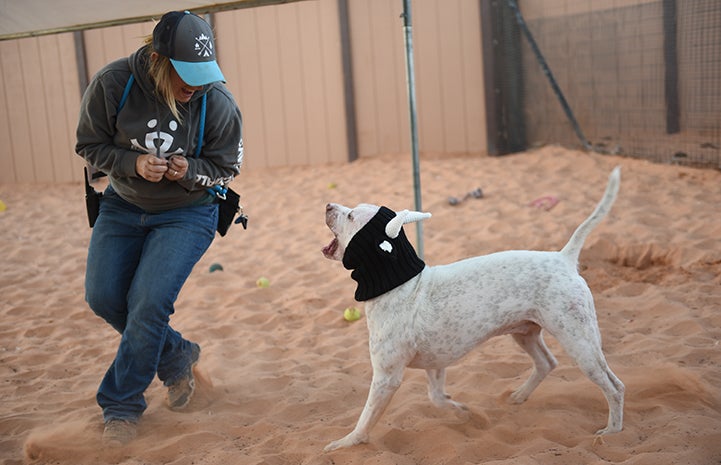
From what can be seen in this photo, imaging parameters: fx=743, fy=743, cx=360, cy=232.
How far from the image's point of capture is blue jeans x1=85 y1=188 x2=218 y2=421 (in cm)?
335

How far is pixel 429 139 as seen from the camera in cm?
1062

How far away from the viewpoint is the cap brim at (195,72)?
314 cm

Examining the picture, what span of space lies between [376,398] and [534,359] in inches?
34.5

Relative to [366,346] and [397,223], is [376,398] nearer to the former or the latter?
[397,223]

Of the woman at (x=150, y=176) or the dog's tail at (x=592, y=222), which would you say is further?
the woman at (x=150, y=176)

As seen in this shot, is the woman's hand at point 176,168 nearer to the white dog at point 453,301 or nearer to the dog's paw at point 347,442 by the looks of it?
the white dog at point 453,301

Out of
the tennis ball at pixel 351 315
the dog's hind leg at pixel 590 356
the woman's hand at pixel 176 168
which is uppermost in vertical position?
the woman's hand at pixel 176 168

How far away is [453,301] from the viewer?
309 cm

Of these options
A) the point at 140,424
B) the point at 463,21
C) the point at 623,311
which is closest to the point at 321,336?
the point at 140,424

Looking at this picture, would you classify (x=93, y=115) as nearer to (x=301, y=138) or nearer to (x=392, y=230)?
(x=392, y=230)

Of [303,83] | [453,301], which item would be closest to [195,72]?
[453,301]

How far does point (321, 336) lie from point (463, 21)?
655 centimetres

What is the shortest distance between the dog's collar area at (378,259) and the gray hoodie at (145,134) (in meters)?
0.85

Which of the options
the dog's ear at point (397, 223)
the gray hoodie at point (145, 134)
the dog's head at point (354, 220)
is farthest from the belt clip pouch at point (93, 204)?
the dog's ear at point (397, 223)
